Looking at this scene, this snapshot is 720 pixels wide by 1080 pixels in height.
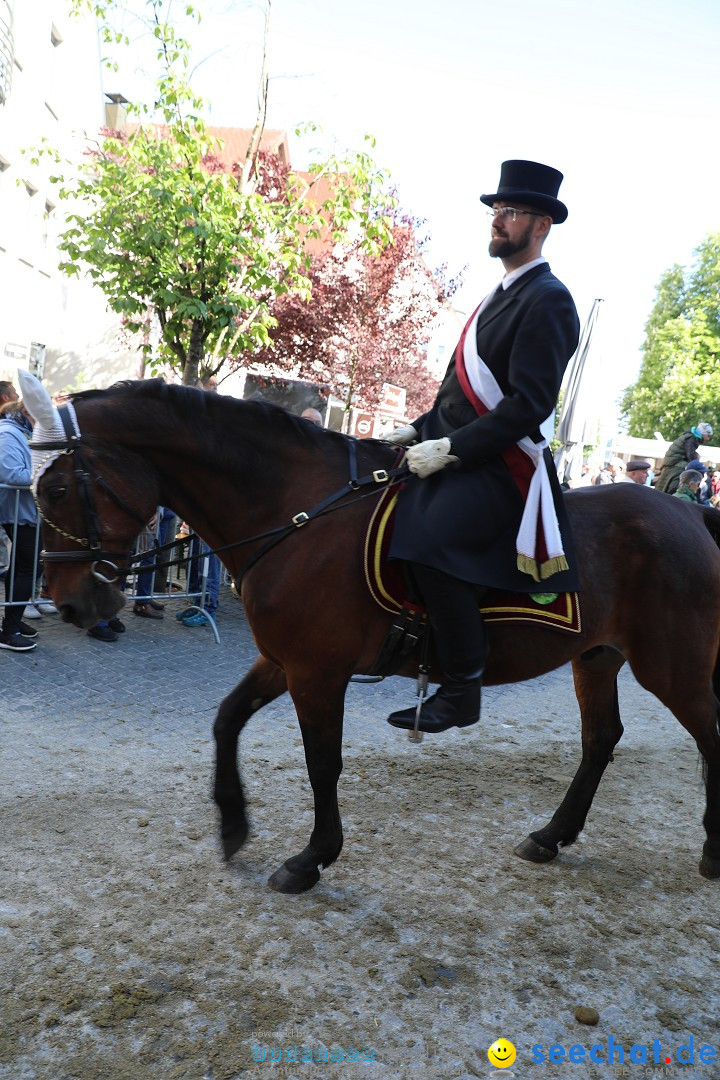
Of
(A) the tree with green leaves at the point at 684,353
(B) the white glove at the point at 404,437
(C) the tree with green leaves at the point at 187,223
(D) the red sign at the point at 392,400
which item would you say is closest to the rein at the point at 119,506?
(B) the white glove at the point at 404,437

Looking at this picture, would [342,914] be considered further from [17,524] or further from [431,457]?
[17,524]

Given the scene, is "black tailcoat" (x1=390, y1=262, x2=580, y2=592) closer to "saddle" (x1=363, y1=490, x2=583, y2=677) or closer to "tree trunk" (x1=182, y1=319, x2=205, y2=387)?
"saddle" (x1=363, y1=490, x2=583, y2=677)

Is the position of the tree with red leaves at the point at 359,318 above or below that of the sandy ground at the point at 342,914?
above

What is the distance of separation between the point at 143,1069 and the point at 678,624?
2.79 meters

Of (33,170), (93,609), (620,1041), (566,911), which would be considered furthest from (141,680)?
(33,170)

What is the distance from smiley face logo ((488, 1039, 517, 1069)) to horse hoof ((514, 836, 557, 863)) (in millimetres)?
1458

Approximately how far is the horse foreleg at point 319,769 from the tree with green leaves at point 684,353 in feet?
116

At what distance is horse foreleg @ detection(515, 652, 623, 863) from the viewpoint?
412cm

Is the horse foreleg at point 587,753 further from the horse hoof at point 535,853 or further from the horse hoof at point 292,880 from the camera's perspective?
the horse hoof at point 292,880

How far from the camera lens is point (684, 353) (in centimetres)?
3619

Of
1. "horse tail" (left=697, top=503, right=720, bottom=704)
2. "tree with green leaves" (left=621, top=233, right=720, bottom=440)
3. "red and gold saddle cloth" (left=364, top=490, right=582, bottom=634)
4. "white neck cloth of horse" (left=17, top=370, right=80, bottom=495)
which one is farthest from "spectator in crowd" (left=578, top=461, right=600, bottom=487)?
"tree with green leaves" (left=621, top=233, right=720, bottom=440)

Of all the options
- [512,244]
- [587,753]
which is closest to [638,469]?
[587,753]

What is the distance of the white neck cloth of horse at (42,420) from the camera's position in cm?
306

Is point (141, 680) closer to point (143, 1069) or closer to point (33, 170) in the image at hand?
point (143, 1069)
